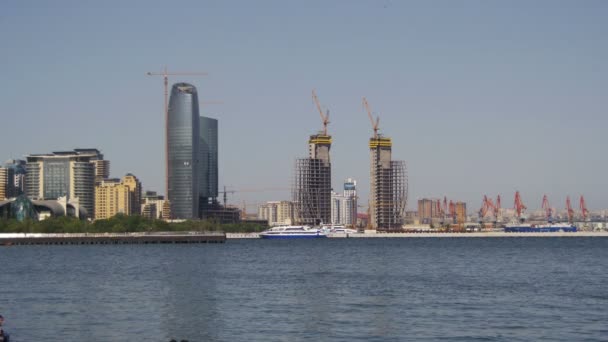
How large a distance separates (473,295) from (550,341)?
21.6 meters

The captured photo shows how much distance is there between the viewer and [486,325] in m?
52.3

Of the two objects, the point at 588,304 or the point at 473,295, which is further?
the point at 473,295

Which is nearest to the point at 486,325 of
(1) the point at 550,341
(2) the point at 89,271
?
(1) the point at 550,341

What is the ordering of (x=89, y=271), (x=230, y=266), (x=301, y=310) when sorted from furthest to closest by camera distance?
1. (x=230, y=266)
2. (x=89, y=271)
3. (x=301, y=310)

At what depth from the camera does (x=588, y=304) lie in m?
62.3

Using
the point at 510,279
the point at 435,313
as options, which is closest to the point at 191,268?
the point at 510,279

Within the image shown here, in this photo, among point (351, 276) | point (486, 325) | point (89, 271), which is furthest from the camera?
point (89, 271)

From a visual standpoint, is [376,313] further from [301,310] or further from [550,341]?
[550,341]

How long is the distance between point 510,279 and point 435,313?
29.5 meters

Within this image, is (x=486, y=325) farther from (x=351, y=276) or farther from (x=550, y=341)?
(x=351, y=276)

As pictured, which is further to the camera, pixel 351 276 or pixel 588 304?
pixel 351 276

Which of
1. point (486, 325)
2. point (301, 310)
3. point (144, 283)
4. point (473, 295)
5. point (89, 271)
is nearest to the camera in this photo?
point (486, 325)

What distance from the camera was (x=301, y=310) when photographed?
59.9m

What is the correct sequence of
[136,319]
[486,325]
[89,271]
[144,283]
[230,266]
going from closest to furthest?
[486,325] → [136,319] → [144,283] → [89,271] → [230,266]
